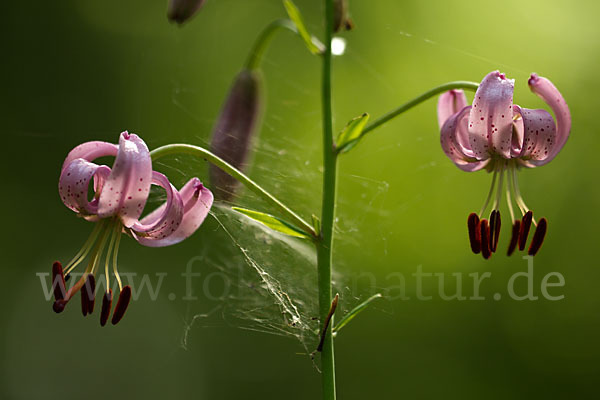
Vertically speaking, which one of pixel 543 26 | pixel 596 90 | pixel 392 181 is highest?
pixel 543 26

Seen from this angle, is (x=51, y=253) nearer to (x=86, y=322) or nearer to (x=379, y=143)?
(x=86, y=322)

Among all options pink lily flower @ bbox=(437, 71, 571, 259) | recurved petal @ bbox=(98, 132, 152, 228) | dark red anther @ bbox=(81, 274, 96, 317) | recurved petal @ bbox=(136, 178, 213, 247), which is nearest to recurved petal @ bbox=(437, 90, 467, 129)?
pink lily flower @ bbox=(437, 71, 571, 259)

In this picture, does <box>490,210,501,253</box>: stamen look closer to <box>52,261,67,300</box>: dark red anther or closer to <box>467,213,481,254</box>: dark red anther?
<box>467,213,481,254</box>: dark red anther

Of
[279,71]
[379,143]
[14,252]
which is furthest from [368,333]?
[14,252]

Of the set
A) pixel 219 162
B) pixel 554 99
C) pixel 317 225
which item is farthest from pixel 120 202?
pixel 554 99

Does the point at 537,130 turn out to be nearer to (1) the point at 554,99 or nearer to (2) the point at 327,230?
(1) the point at 554,99
